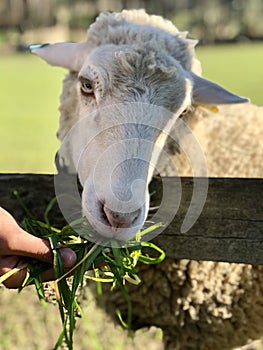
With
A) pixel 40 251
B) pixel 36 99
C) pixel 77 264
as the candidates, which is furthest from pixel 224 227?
pixel 36 99

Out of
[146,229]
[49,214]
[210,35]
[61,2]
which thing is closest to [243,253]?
[146,229]

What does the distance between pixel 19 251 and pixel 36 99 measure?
17.2m

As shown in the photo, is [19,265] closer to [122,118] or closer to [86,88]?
[122,118]

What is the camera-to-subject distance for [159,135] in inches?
100

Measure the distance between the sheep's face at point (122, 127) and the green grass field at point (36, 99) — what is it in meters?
5.92

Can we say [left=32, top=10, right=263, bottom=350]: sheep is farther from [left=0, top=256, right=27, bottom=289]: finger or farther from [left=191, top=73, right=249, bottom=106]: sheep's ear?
[left=0, top=256, right=27, bottom=289]: finger

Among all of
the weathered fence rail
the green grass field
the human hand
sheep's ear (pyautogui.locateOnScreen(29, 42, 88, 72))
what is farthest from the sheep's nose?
the green grass field

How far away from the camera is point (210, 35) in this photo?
1807 inches

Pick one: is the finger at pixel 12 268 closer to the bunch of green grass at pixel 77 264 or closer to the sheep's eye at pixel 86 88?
the bunch of green grass at pixel 77 264

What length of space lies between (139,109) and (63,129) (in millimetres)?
685

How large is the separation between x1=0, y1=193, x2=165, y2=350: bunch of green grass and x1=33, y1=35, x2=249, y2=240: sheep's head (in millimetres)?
81

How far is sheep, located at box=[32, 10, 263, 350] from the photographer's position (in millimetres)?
2451

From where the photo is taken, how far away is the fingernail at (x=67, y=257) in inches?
65.7

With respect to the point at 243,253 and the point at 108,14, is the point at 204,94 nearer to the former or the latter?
the point at 108,14
